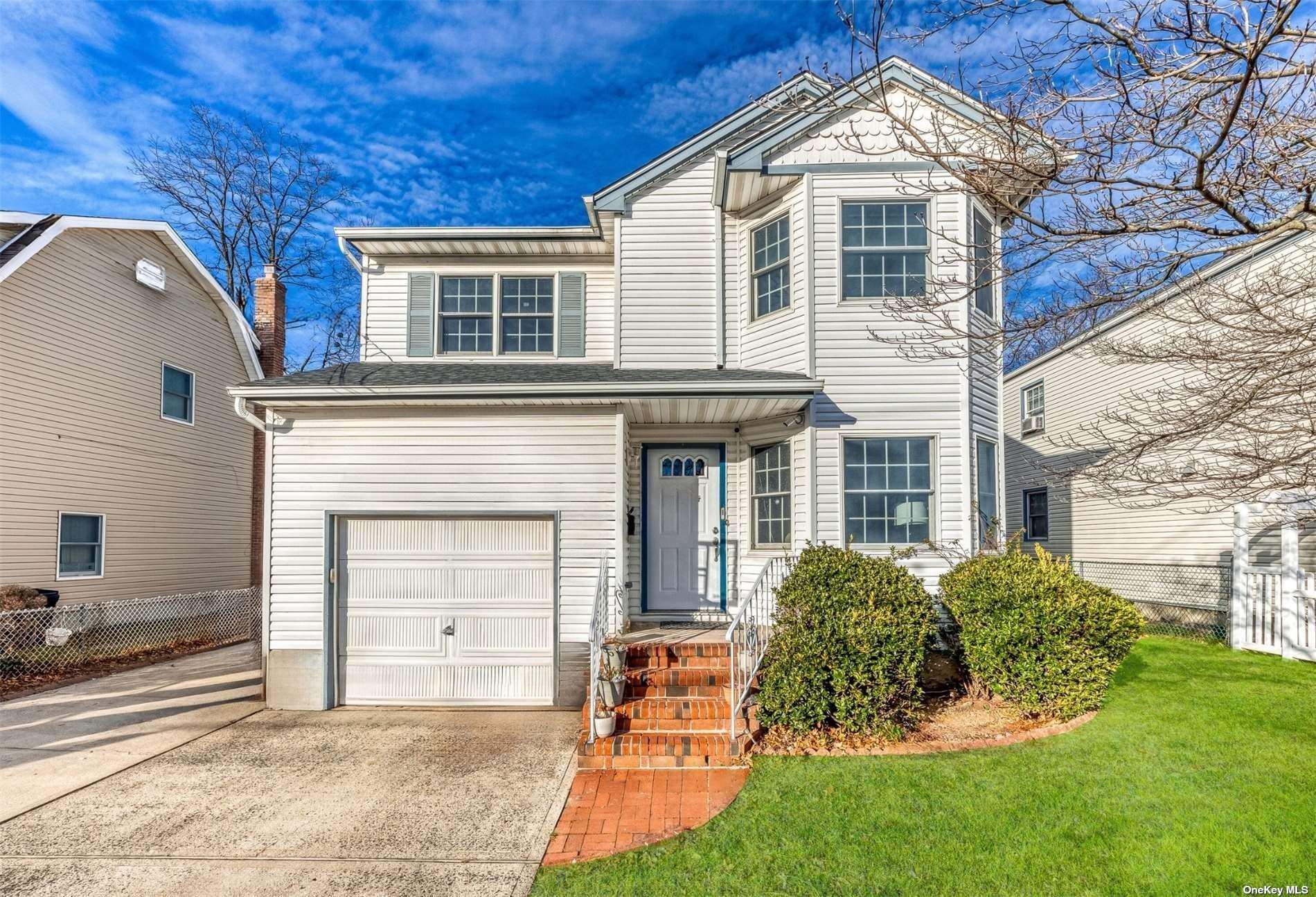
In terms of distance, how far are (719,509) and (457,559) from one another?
11.0 feet

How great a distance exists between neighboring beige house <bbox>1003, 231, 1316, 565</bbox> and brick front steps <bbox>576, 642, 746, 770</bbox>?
558 cm

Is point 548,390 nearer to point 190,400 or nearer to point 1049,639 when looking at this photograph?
point 1049,639

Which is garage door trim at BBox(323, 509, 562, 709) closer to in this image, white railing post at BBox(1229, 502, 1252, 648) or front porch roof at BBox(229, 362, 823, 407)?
front porch roof at BBox(229, 362, 823, 407)

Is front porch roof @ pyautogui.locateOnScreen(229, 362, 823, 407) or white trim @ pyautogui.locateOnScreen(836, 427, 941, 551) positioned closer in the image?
front porch roof @ pyautogui.locateOnScreen(229, 362, 823, 407)

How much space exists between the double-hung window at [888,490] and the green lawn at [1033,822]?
2612mm

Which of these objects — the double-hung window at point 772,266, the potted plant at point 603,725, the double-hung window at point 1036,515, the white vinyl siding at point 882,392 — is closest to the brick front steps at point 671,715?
the potted plant at point 603,725

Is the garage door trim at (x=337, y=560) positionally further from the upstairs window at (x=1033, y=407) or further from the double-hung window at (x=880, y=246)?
the upstairs window at (x=1033, y=407)

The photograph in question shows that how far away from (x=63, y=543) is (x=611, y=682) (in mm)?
10469

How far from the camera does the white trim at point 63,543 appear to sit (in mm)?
10664

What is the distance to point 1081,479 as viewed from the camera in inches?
421

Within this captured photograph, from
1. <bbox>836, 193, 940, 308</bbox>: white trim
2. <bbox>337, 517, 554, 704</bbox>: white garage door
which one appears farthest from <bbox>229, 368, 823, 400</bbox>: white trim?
<bbox>337, 517, 554, 704</bbox>: white garage door

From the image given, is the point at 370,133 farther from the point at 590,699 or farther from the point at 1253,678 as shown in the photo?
the point at 1253,678

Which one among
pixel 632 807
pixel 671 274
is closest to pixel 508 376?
pixel 671 274

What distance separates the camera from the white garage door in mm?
7703
